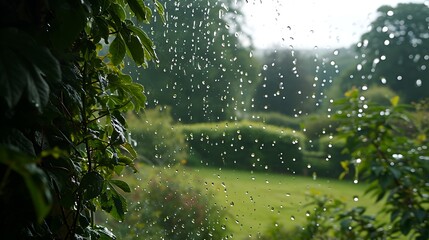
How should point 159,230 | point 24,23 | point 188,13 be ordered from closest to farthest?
point 24,23
point 188,13
point 159,230

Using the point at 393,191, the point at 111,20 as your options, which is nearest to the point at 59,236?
the point at 111,20

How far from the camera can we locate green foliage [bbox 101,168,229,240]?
2045 millimetres

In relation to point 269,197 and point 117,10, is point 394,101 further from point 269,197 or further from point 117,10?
point 117,10

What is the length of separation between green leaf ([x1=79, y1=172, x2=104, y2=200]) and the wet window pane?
114 cm

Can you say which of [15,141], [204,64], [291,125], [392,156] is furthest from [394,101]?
[15,141]

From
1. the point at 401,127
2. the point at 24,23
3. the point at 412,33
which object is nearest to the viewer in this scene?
the point at 24,23

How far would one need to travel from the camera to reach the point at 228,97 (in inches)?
76.8

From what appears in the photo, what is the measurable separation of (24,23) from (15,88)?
0.16 metres

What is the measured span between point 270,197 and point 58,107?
47.0 inches

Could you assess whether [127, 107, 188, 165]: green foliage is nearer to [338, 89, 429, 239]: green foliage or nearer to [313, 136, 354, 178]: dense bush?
[313, 136, 354, 178]: dense bush

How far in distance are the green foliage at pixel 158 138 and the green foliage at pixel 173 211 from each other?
0.20ft

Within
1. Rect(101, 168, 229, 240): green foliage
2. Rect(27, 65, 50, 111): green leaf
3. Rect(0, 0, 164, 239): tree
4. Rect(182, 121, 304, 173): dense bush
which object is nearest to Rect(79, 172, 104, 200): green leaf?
Rect(0, 0, 164, 239): tree

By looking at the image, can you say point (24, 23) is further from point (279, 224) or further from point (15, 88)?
point (279, 224)

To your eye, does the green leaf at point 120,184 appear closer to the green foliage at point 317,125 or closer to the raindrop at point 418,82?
the green foliage at point 317,125
